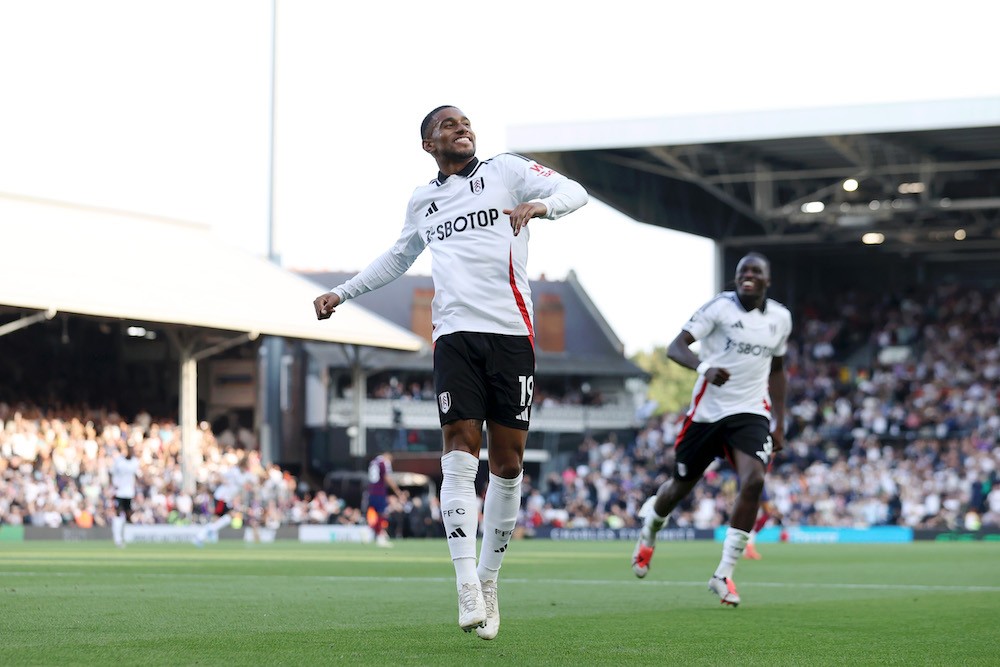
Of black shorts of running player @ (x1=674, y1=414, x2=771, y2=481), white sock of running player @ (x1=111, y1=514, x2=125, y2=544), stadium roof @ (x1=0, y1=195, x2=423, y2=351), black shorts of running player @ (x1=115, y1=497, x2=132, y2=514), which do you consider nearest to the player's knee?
black shorts of running player @ (x1=674, y1=414, x2=771, y2=481)

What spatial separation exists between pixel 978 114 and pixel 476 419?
3015 centimetres

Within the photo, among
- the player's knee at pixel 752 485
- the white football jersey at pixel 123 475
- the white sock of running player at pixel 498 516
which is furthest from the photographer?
the white football jersey at pixel 123 475

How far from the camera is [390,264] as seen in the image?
786 centimetres

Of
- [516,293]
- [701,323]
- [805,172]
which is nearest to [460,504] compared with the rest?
[516,293]

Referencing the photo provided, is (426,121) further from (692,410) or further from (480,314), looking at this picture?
(692,410)

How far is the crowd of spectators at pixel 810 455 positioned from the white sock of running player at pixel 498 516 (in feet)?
86.9

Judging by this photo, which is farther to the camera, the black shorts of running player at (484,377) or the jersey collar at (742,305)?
the jersey collar at (742,305)

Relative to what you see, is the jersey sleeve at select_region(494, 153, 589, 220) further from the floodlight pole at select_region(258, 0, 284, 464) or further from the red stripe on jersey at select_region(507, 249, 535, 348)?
the floodlight pole at select_region(258, 0, 284, 464)

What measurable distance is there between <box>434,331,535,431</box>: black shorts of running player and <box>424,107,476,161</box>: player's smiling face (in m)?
0.90

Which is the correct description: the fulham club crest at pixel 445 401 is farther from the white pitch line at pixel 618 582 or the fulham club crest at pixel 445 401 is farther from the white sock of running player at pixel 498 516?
the white pitch line at pixel 618 582

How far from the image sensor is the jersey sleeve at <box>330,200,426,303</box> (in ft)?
25.3

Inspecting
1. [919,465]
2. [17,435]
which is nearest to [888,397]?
[919,465]

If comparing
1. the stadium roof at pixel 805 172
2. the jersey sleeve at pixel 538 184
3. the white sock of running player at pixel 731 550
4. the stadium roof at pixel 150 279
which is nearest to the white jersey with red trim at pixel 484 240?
the jersey sleeve at pixel 538 184

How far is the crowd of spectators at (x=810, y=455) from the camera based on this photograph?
112ft
